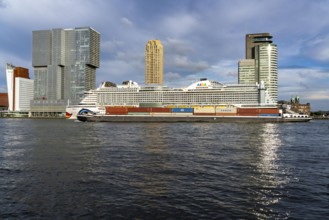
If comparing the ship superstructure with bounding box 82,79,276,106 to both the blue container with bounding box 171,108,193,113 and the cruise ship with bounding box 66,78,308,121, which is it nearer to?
the cruise ship with bounding box 66,78,308,121

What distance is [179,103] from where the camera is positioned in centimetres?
10606

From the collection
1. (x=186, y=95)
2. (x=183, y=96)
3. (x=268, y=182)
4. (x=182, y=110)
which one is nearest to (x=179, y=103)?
(x=183, y=96)

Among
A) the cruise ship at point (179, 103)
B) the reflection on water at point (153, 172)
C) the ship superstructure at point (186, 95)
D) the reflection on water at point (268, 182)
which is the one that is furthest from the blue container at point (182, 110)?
the reflection on water at point (268, 182)

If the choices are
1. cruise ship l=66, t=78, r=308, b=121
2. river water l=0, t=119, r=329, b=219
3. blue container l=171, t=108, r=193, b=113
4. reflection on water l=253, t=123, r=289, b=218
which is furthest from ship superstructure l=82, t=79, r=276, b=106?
river water l=0, t=119, r=329, b=219

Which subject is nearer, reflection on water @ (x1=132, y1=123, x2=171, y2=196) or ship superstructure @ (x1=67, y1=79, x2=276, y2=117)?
reflection on water @ (x1=132, y1=123, x2=171, y2=196)

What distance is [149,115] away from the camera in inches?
3632

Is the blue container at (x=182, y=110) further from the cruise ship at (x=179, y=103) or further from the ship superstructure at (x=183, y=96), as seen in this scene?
the ship superstructure at (x=183, y=96)

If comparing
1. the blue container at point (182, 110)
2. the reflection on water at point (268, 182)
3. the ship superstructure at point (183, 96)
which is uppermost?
the ship superstructure at point (183, 96)

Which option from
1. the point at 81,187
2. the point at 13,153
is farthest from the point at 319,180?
the point at 13,153

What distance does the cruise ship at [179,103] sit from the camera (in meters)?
89.6

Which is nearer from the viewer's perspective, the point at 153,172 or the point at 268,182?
the point at 268,182

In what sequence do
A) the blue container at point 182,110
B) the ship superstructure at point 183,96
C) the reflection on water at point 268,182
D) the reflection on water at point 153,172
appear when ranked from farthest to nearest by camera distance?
the ship superstructure at point 183,96 < the blue container at point 182,110 < the reflection on water at point 153,172 < the reflection on water at point 268,182

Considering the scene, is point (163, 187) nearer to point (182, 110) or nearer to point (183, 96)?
point (182, 110)

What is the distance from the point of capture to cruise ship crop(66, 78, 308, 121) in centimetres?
8962
